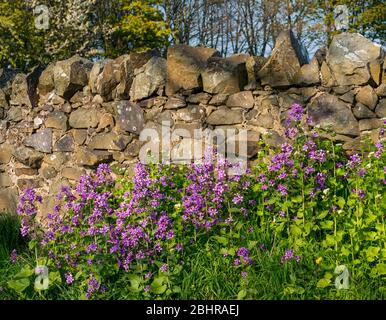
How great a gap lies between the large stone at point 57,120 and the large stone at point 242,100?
159 cm

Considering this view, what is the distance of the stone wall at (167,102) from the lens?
3.68 m

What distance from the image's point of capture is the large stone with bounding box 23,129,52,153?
4738 mm

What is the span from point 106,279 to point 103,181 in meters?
0.72

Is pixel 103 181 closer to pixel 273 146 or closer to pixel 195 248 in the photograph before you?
pixel 195 248

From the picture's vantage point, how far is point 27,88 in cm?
481

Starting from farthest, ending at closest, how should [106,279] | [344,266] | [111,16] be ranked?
[111,16], [106,279], [344,266]

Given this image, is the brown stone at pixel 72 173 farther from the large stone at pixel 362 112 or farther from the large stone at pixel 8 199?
the large stone at pixel 362 112

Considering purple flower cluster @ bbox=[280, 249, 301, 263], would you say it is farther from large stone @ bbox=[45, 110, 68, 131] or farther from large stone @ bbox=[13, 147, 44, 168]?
large stone @ bbox=[13, 147, 44, 168]

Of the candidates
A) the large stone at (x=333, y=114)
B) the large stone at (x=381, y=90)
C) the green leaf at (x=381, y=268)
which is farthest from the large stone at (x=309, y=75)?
the green leaf at (x=381, y=268)

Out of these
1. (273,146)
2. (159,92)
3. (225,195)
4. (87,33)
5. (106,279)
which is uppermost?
(87,33)

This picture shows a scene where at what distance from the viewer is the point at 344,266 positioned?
2.64 m

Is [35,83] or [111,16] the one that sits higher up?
[111,16]

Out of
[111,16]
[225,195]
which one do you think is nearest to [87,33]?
[111,16]

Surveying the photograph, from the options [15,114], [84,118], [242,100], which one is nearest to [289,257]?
[242,100]
